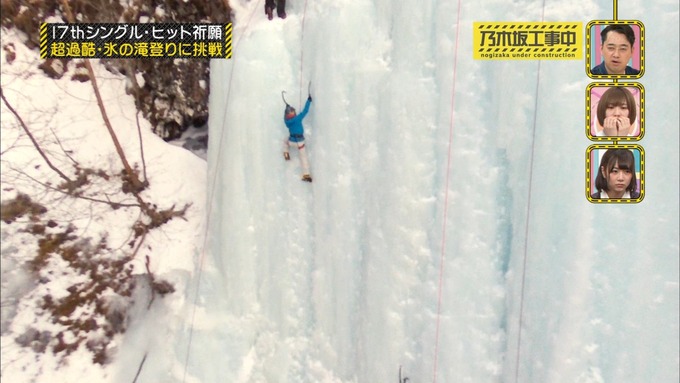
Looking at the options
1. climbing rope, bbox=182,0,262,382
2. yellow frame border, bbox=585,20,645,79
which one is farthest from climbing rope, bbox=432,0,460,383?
climbing rope, bbox=182,0,262,382

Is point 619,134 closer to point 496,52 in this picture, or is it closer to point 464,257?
point 496,52

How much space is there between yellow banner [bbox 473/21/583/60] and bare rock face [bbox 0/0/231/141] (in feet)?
7.22

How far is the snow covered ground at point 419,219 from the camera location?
87.2 inches

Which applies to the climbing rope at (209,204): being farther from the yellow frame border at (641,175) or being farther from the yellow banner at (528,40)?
the yellow frame border at (641,175)

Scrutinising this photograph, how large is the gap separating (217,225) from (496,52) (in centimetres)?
229

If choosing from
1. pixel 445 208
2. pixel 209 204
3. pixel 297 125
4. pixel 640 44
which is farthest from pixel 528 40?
pixel 209 204

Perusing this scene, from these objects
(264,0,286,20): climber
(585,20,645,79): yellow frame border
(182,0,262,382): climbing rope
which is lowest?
(182,0,262,382): climbing rope

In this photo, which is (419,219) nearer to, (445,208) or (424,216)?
(424,216)

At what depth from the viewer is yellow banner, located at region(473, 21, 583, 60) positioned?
7.64 ft

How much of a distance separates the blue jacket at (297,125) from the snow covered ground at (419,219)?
0.08m

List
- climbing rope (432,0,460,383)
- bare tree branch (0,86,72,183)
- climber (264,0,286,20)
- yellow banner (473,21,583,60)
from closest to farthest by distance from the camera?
1. yellow banner (473,21,583,60)
2. climbing rope (432,0,460,383)
3. climber (264,0,286,20)
4. bare tree branch (0,86,72,183)

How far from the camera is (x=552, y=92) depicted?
2352 mm

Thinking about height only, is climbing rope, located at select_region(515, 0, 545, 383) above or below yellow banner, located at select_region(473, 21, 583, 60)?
below

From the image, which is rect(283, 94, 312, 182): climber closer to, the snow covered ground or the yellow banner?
the snow covered ground
